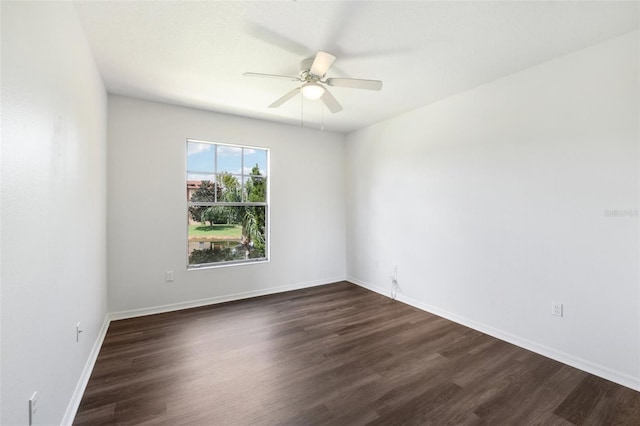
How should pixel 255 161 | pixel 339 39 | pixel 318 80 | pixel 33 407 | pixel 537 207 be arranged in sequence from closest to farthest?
pixel 33 407, pixel 339 39, pixel 318 80, pixel 537 207, pixel 255 161

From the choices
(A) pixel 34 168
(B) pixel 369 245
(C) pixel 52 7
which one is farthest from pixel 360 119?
(A) pixel 34 168

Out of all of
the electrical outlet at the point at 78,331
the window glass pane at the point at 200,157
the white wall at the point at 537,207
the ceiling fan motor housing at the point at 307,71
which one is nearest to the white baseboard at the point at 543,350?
the white wall at the point at 537,207

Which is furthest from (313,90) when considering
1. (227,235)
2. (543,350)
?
(543,350)

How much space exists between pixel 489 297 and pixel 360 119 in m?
2.87

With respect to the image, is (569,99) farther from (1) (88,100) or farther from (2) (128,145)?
(2) (128,145)

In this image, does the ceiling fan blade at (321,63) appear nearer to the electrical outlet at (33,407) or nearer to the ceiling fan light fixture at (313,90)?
the ceiling fan light fixture at (313,90)

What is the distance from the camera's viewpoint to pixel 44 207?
4.57 ft

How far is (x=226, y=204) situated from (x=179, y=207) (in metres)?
0.62

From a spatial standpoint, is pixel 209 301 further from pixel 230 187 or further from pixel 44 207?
pixel 44 207

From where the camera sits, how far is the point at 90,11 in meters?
1.90

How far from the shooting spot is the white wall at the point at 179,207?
3332 millimetres

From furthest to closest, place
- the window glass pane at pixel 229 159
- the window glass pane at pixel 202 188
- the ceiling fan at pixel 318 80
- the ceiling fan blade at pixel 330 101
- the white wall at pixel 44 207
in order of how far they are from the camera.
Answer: the window glass pane at pixel 229 159 → the window glass pane at pixel 202 188 → the ceiling fan blade at pixel 330 101 → the ceiling fan at pixel 318 80 → the white wall at pixel 44 207

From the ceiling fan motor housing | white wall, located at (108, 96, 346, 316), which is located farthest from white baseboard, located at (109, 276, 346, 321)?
the ceiling fan motor housing

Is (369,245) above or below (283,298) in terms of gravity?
above
